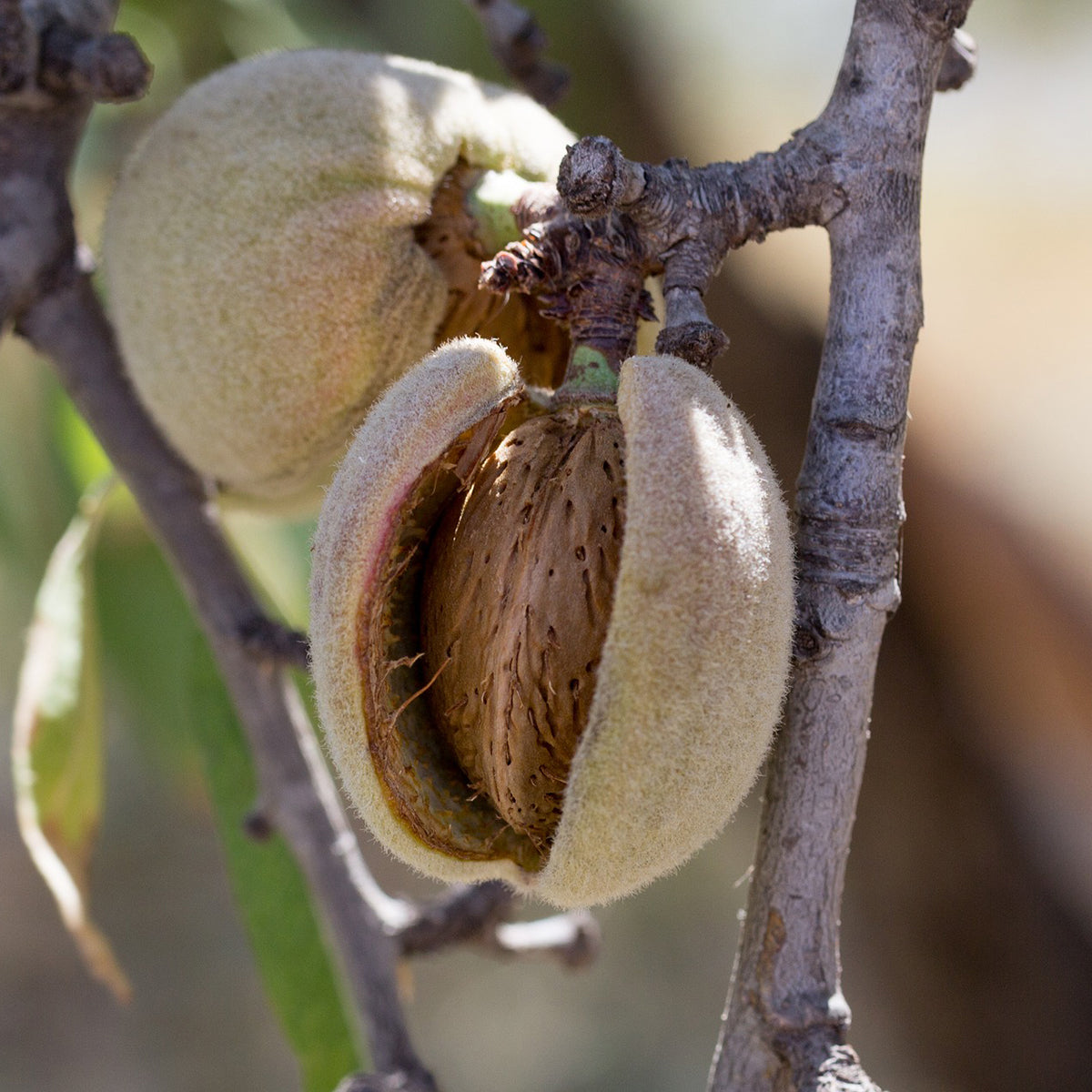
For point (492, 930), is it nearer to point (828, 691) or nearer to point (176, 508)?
point (176, 508)

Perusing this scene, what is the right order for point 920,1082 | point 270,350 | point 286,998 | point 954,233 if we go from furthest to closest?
point 954,233 → point 920,1082 → point 286,998 → point 270,350

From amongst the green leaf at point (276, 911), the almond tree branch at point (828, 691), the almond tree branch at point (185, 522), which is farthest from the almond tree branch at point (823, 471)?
the green leaf at point (276, 911)

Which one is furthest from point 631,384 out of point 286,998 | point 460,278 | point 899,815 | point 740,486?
point 899,815

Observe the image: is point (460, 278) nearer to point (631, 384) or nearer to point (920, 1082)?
point (631, 384)

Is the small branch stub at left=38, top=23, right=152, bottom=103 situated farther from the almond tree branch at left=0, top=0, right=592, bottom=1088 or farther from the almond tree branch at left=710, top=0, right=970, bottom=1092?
the almond tree branch at left=710, top=0, right=970, bottom=1092

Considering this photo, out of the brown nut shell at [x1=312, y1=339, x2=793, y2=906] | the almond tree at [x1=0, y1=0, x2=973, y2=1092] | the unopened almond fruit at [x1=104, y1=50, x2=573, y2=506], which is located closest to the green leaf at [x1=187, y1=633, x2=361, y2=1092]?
the almond tree at [x1=0, y1=0, x2=973, y2=1092]

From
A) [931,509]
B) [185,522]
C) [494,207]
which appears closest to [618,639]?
[494,207]

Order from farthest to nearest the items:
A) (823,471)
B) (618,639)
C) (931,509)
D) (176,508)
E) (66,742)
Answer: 1. (931,509)
2. (66,742)
3. (176,508)
4. (823,471)
5. (618,639)

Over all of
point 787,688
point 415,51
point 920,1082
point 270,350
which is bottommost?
point 920,1082
